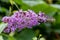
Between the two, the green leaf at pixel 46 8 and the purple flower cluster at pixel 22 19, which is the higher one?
the purple flower cluster at pixel 22 19

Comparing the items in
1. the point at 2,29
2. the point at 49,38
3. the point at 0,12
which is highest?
the point at 2,29

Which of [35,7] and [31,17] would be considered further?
[35,7]

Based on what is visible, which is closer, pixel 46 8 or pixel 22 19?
pixel 22 19

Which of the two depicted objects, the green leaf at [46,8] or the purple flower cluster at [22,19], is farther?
the green leaf at [46,8]

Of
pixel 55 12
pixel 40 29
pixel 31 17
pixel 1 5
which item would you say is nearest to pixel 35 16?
pixel 31 17

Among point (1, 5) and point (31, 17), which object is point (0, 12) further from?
point (31, 17)

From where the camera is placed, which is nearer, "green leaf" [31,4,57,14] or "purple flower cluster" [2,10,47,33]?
"purple flower cluster" [2,10,47,33]

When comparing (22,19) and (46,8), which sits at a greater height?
(22,19)

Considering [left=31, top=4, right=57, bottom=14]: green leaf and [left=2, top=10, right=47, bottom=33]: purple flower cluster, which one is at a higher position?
[left=2, top=10, right=47, bottom=33]: purple flower cluster
